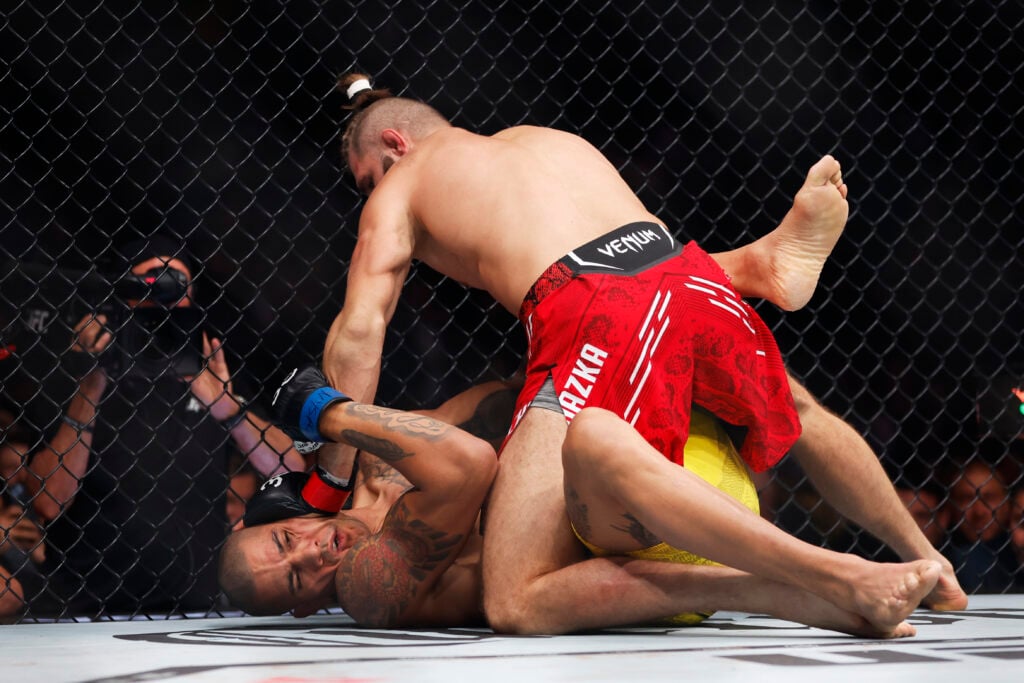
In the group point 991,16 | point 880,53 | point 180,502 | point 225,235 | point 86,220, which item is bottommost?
point 180,502

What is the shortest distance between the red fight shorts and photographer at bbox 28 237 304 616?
967 mm

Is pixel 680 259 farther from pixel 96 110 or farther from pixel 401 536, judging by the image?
pixel 96 110

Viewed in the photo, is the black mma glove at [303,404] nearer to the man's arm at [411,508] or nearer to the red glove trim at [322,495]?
the man's arm at [411,508]

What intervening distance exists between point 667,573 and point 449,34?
209 centimetres

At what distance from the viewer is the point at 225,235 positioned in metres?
2.72

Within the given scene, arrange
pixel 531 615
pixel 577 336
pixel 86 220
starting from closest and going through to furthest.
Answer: pixel 531 615 < pixel 577 336 < pixel 86 220

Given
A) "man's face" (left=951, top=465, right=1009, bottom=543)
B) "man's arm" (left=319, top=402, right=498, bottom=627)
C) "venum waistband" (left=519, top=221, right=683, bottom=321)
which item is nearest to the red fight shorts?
"venum waistband" (left=519, top=221, right=683, bottom=321)

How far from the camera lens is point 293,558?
1.79 metres

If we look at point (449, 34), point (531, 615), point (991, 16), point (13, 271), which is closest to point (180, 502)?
point (13, 271)

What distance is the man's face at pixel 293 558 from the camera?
178 centimetres

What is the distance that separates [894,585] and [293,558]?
0.97 m

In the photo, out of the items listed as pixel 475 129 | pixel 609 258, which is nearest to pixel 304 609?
pixel 609 258

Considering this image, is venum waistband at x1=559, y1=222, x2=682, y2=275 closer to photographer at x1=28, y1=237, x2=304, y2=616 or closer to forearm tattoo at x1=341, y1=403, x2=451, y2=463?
forearm tattoo at x1=341, y1=403, x2=451, y2=463

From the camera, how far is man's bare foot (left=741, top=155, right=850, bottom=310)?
188 cm
